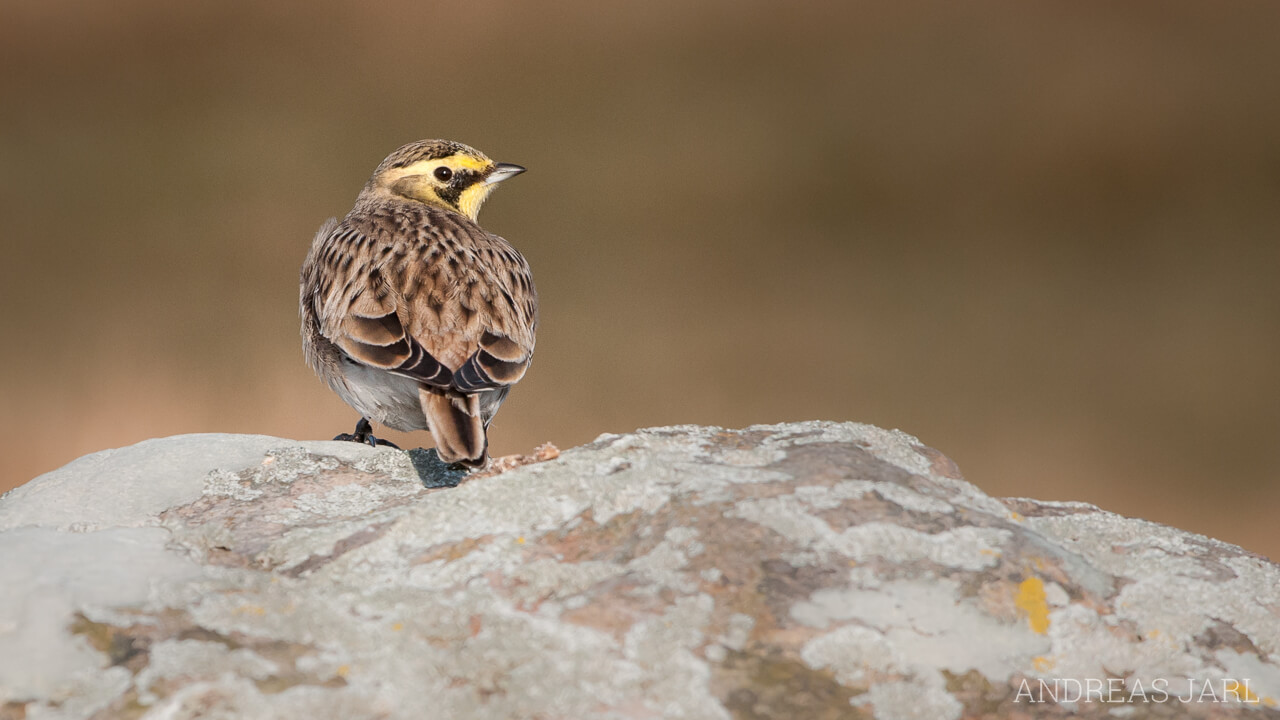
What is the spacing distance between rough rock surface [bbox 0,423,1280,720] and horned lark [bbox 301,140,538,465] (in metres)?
0.93

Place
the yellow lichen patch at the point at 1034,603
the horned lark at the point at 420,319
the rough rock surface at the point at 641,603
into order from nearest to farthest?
the rough rock surface at the point at 641,603 → the yellow lichen patch at the point at 1034,603 → the horned lark at the point at 420,319

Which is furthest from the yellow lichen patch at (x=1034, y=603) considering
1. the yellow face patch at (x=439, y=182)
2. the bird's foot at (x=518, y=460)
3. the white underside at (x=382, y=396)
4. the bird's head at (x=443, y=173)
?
the yellow face patch at (x=439, y=182)

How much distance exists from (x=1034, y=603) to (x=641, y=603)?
92 centimetres

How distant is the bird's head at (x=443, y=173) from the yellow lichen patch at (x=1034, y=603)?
4531mm

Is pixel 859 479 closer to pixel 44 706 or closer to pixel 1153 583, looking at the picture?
pixel 1153 583

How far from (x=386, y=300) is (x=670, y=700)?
3025 millimetres

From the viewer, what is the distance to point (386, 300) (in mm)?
4969

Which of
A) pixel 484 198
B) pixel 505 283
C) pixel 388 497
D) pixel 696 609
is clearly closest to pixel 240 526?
pixel 388 497

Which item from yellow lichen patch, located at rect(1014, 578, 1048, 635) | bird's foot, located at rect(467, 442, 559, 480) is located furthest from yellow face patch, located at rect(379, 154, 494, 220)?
yellow lichen patch, located at rect(1014, 578, 1048, 635)

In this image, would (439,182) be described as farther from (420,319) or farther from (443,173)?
(420,319)

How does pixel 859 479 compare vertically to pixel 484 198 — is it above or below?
below

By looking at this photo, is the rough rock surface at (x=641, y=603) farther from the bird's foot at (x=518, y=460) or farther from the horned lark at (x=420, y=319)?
the horned lark at (x=420, y=319)

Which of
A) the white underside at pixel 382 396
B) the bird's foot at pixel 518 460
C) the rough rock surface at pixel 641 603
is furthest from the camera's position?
the white underside at pixel 382 396

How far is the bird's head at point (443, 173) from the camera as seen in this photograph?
6668 millimetres
